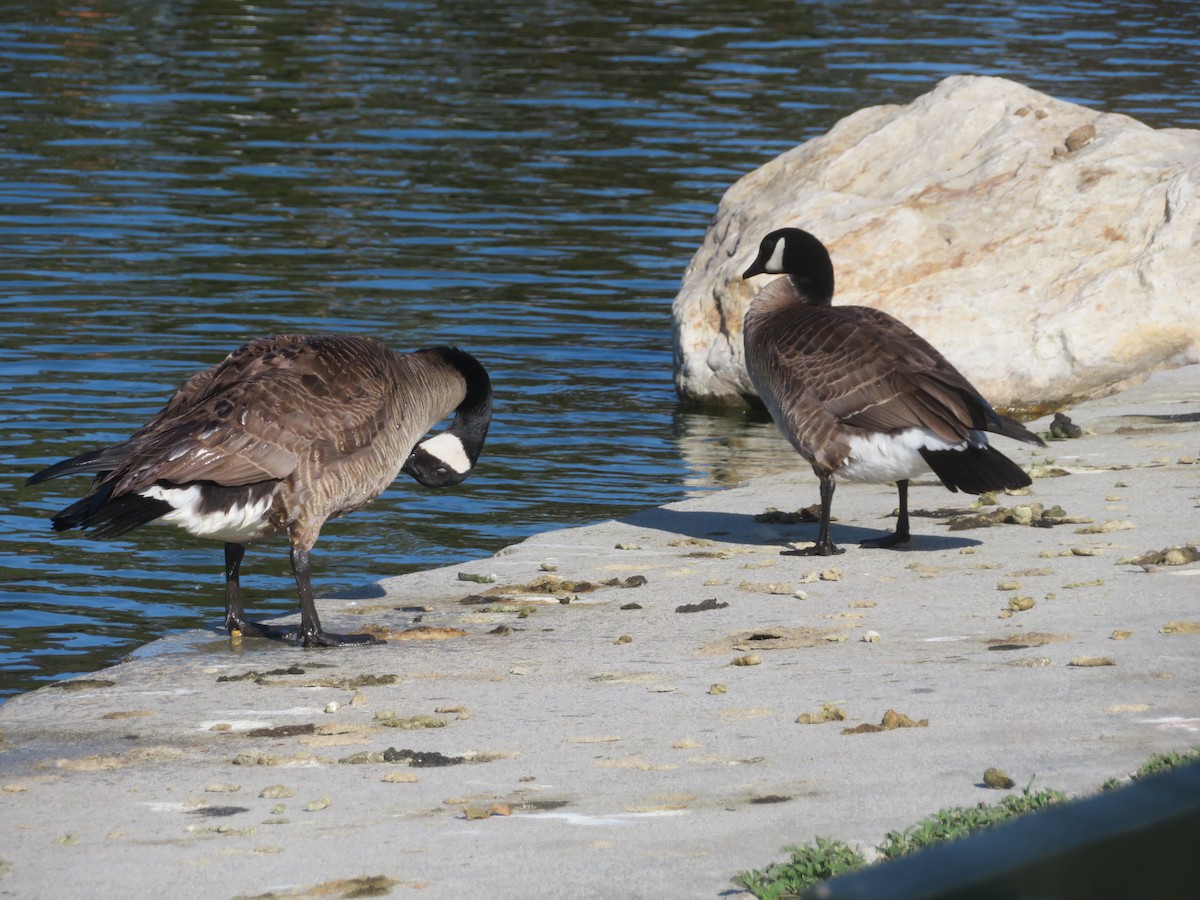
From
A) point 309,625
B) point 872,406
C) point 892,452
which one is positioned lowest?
point 309,625

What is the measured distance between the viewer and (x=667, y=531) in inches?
392

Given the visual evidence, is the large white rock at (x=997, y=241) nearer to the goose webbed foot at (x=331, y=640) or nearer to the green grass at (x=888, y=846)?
the goose webbed foot at (x=331, y=640)

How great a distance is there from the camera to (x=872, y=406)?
351 inches

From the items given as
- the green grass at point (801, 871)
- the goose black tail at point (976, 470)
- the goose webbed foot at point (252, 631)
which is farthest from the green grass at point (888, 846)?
the goose webbed foot at point (252, 631)

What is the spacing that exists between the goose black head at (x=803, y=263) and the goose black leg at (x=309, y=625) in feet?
12.5

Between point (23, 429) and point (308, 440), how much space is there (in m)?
5.62

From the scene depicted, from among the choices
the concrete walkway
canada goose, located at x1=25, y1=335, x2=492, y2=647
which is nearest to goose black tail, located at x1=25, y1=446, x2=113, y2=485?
canada goose, located at x1=25, y1=335, x2=492, y2=647

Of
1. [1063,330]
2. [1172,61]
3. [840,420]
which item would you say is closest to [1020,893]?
[840,420]

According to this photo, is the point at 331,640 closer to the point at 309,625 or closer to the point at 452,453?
the point at 309,625

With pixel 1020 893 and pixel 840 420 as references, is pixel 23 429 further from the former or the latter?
pixel 1020 893

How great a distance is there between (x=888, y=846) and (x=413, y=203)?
661 inches

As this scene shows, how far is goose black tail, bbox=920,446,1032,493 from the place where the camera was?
27.6 feet

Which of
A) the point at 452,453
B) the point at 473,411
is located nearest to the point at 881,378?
the point at 473,411

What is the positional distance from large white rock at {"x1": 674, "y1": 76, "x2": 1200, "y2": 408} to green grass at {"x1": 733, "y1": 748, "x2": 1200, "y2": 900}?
27.1 feet
